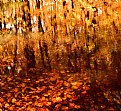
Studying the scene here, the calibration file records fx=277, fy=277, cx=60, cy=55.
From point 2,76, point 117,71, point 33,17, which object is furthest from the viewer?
point 33,17

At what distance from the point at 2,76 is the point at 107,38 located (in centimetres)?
442

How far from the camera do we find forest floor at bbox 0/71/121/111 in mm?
6895

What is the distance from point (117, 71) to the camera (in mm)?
8297

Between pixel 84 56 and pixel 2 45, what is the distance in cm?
409

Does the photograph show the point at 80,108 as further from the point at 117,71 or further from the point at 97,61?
the point at 97,61

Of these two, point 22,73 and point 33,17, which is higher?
point 33,17

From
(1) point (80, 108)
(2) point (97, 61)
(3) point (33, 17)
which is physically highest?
(3) point (33, 17)

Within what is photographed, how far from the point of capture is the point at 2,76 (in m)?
9.02

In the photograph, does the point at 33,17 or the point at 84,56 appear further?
the point at 33,17

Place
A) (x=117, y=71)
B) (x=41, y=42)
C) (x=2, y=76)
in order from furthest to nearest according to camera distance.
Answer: (x=41, y=42) < (x=2, y=76) < (x=117, y=71)

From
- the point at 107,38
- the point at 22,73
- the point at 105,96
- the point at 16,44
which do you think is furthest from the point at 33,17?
the point at 105,96

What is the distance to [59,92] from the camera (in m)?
7.59

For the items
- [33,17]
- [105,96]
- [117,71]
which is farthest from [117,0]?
[105,96]

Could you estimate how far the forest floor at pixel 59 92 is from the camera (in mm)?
6895
